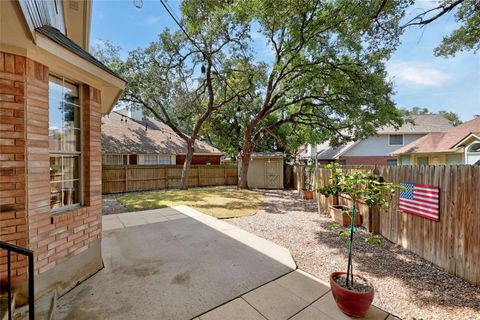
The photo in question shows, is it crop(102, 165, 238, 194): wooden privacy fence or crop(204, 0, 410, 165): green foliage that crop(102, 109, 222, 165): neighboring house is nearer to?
crop(102, 165, 238, 194): wooden privacy fence

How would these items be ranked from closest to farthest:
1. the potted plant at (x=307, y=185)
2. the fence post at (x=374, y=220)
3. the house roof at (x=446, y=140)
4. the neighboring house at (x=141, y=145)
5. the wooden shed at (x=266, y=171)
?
the fence post at (x=374, y=220)
the potted plant at (x=307, y=185)
the house roof at (x=446, y=140)
the neighboring house at (x=141, y=145)
the wooden shed at (x=266, y=171)

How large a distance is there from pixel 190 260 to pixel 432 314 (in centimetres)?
369

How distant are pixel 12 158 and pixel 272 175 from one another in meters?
15.3

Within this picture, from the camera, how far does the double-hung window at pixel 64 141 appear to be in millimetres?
3088

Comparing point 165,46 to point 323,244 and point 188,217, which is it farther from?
point 323,244

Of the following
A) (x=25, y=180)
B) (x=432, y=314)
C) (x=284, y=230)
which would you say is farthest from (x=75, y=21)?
(x=432, y=314)

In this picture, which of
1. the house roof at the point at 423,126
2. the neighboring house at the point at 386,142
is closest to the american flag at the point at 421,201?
the neighboring house at the point at 386,142

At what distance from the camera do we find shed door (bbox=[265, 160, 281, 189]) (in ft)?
55.1

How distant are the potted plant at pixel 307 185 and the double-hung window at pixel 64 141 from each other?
10184 millimetres

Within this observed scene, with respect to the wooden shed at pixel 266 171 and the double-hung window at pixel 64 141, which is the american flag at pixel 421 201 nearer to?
the double-hung window at pixel 64 141

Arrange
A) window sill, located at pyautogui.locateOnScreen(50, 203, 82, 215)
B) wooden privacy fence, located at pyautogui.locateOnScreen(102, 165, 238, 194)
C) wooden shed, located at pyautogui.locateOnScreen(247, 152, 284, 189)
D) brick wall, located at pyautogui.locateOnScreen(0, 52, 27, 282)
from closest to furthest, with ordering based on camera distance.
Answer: brick wall, located at pyautogui.locateOnScreen(0, 52, 27, 282) < window sill, located at pyautogui.locateOnScreen(50, 203, 82, 215) < wooden privacy fence, located at pyautogui.locateOnScreen(102, 165, 238, 194) < wooden shed, located at pyautogui.locateOnScreen(247, 152, 284, 189)

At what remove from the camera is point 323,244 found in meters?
5.21

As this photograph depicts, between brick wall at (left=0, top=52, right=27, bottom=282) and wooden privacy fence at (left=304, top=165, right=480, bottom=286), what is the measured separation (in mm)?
4424

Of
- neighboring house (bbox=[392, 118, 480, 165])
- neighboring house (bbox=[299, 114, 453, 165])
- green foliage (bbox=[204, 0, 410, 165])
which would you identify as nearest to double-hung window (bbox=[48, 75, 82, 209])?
green foliage (bbox=[204, 0, 410, 165])
